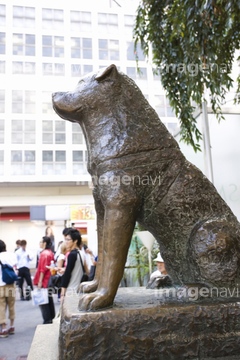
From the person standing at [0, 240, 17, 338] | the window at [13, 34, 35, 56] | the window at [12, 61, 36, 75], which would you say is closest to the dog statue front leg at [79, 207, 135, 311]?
the person standing at [0, 240, 17, 338]

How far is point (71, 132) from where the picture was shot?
50.4 ft

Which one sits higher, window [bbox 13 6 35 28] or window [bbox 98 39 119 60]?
window [bbox 13 6 35 28]

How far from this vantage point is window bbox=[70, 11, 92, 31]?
14.2 m

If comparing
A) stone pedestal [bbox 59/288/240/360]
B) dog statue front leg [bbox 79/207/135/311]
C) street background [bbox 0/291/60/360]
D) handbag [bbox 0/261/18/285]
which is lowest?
street background [bbox 0/291/60/360]

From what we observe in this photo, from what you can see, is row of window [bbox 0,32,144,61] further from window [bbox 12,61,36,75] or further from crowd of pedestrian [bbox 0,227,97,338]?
crowd of pedestrian [bbox 0,227,97,338]

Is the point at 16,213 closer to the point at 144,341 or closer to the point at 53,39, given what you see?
the point at 53,39

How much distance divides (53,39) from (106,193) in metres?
14.9

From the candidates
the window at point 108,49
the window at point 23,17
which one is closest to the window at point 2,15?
the window at point 23,17

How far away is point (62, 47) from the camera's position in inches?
578

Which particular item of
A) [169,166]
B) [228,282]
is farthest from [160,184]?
[228,282]

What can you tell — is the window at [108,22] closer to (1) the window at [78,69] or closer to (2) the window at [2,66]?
(1) the window at [78,69]

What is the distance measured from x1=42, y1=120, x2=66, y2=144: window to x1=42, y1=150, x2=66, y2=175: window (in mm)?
496

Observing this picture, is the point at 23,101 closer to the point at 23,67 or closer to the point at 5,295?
the point at 23,67

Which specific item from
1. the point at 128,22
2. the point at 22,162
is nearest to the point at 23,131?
the point at 22,162
